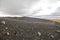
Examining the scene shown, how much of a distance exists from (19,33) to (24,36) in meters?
0.08

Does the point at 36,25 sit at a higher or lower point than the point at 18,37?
higher

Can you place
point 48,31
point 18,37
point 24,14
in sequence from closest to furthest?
point 18,37, point 48,31, point 24,14

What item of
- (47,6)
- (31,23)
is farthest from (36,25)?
(47,6)

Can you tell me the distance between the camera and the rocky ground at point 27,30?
1.86m

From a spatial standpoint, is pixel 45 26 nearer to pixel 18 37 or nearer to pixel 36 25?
pixel 36 25

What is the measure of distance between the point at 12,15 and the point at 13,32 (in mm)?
345

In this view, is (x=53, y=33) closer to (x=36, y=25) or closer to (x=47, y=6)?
(x=36, y=25)

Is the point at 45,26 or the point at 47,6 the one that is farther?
the point at 47,6

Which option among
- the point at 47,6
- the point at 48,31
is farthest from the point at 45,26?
the point at 47,6

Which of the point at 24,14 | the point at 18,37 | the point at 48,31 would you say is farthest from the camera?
the point at 24,14

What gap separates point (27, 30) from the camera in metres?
1.94

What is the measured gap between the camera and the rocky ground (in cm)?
186

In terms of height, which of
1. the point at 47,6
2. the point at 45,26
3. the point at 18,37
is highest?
the point at 47,6

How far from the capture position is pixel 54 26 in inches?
82.3
